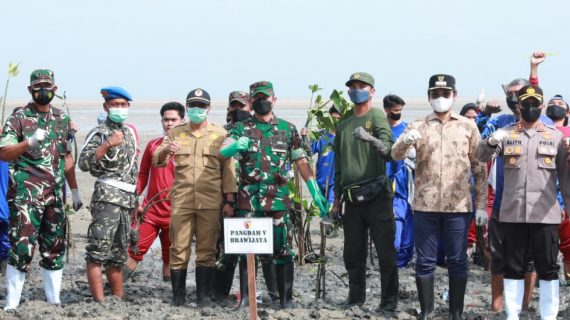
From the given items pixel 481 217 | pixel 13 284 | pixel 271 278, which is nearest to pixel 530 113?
pixel 481 217

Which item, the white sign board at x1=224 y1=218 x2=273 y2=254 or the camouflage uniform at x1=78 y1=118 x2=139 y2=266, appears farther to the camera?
the camouflage uniform at x1=78 y1=118 x2=139 y2=266

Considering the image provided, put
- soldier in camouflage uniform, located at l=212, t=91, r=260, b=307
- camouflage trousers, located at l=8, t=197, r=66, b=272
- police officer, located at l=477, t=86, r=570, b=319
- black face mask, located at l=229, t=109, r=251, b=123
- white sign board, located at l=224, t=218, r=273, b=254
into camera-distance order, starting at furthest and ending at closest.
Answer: black face mask, located at l=229, t=109, r=251, b=123, soldier in camouflage uniform, located at l=212, t=91, r=260, b=307, camouflage trousers, located at l=8, t=197, r=66, b=272, police officer, located at l=477, t=86, r=570, b=319, white sign board, located at l=224, t=218, r=273, b=254

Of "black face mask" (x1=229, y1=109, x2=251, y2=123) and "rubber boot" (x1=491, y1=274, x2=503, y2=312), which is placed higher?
"black face mask" (x1=229, y1=109, x2=251, y2=123)

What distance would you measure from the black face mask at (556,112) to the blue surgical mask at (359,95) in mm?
1915

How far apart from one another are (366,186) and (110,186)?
232 cm

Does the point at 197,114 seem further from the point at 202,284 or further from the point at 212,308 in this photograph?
the point at 212,308

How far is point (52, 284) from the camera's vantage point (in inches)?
313

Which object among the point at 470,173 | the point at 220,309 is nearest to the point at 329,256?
the point at 220,309

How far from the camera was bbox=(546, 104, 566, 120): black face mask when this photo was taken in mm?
8291

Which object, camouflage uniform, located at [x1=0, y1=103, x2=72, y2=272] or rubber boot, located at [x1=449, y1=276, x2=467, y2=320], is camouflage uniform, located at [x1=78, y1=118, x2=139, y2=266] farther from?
rubber boot, located at [x1=449, y1=276, x2=467, y2=320]

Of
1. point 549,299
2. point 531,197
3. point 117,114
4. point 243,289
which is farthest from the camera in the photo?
point 243,289

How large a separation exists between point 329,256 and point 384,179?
3.62 meters

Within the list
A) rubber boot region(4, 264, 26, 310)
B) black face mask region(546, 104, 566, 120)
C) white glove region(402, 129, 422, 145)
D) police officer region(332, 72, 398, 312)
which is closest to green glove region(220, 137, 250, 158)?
police officer region(332, 72, 398, 312)

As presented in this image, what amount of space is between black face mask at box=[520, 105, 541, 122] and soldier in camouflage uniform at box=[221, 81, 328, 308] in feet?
6.35
